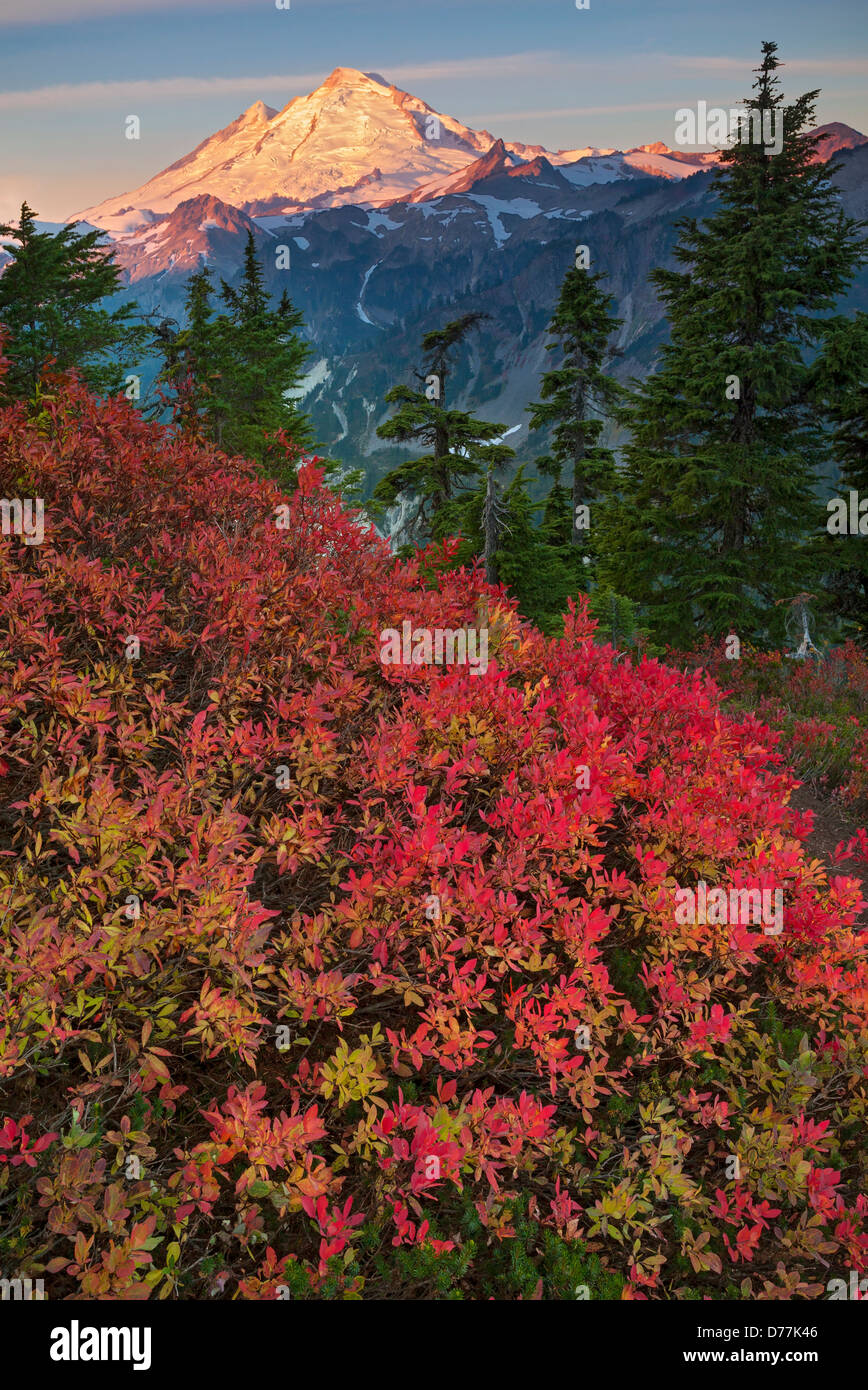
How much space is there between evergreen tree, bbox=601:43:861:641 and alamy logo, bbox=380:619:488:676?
42.3 feet

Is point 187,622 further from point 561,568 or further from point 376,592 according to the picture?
point 561,568

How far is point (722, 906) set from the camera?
386cm

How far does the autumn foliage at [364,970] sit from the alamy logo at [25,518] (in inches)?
5.2

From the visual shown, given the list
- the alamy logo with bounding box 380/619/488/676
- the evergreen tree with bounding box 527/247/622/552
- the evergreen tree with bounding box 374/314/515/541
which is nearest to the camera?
the alamy logo with bounding box 380/619/488/676

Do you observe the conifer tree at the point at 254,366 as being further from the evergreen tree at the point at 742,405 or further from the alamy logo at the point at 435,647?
the alamy logo at the point at 435,647

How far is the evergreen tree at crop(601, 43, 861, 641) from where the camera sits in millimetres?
16641

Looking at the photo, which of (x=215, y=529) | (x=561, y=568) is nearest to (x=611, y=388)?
(x=561, y=568)

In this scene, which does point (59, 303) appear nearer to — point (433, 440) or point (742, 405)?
point (433, 440)

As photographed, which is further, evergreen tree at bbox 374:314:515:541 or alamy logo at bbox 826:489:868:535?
evergreen tree at bbox 374:314:515:541

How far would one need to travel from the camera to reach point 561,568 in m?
13.5

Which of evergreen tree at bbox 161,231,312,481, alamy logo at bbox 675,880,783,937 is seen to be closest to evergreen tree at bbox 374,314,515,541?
evergreen tree at bbox 161,231,312,481

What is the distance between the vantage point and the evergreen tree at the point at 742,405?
54.6ft

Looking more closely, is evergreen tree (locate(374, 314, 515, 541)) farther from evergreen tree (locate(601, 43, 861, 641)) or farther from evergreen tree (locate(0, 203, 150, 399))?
evergreen tree (locate(0, 203, 150, 399))
